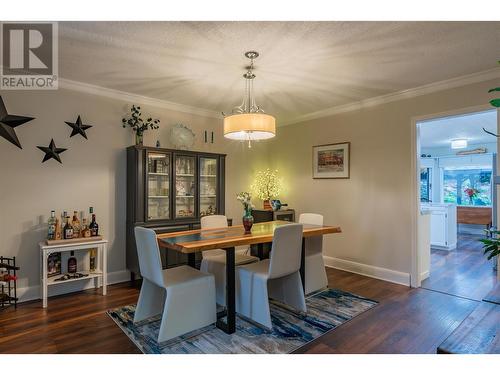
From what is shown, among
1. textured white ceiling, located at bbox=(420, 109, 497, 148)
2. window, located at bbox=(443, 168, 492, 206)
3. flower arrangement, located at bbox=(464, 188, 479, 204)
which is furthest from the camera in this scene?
flower arrangement, located at bbox=(464, 188, 479, 204)

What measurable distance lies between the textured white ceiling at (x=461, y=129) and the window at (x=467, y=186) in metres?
1.06

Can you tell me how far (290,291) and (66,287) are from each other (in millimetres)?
2551

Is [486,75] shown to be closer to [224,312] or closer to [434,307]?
[434,307]

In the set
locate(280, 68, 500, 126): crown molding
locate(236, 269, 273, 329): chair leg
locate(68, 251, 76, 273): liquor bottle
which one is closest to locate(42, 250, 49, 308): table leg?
locate(68, 251, 76, 273): liquor bottle

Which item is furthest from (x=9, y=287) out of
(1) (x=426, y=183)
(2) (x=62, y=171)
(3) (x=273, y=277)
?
(1) (x=426, y=183)

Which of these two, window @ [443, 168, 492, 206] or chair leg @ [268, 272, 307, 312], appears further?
window @ [443, 168, 492, 206]

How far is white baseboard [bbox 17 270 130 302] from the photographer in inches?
121

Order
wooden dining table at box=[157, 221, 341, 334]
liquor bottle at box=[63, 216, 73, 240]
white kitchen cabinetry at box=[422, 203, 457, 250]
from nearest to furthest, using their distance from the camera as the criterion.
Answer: wooden dining table at box=[157, 221, 341, 334]
liquor bottle at box=[63, 216, 73, 240]
white kitchen cabinetry at box=[422, 203, 457, 250]

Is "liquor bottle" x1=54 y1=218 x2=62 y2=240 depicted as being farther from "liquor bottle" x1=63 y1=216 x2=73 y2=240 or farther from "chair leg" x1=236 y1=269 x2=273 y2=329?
"chair leg" x1=236 y1=269 x2=273 y2=329

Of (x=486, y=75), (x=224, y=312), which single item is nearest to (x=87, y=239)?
(x=224, y=312)

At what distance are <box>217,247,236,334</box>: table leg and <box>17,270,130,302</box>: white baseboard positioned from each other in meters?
1.85

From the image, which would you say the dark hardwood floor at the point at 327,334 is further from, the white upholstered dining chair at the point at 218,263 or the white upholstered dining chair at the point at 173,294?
the white upholstered dining chair at the point at 218,263

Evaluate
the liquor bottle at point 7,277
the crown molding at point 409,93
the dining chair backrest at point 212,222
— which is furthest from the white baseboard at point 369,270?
the liquor bottle at point 7,277

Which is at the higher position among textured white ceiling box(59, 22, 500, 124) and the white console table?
textured white ceiling box(59, 22, 500, 124)
